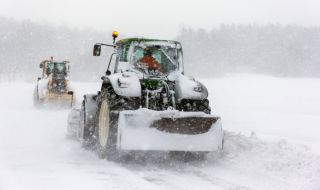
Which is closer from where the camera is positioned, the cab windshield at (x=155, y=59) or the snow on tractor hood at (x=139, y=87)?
the snow on tractor hood at (x=139, y=87)

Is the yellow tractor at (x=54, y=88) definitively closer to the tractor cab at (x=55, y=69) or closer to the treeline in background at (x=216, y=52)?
the tractor cab at (x=55, y=69)

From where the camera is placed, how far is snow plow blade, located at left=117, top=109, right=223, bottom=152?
276 inches

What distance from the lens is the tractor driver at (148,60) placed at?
8.38m


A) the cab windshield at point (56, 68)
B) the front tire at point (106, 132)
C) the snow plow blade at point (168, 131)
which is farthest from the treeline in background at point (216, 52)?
the snow plow blade at point (168, 131)

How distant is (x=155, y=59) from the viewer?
8.48 meters

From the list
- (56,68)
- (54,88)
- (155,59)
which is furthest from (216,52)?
(155,59)

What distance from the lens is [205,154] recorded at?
7961mm

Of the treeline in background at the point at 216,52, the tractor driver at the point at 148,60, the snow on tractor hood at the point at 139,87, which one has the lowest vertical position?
the treeline in background at the point at 216,52

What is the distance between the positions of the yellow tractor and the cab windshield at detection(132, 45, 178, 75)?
12.0 metres

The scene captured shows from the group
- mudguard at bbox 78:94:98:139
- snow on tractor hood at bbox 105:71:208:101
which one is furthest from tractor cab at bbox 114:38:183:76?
mudguard at bbox 78:94:98:139

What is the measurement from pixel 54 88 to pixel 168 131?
14.2 metres

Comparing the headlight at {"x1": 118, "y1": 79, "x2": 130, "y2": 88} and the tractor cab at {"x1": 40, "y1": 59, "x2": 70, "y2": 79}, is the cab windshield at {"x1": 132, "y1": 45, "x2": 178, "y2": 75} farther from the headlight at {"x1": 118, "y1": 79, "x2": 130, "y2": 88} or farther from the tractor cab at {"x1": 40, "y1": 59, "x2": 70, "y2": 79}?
the tractor cab at {"x1": 40, "y1": 59, "x2": 70, "y2": 79}

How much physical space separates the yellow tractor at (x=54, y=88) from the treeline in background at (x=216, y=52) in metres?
60.2

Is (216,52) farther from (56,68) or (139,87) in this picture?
(139,87)
